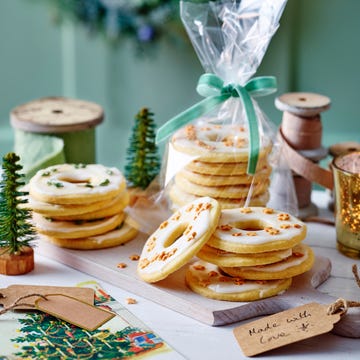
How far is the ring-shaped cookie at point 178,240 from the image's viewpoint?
119 centimetres

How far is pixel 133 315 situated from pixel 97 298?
89 mm

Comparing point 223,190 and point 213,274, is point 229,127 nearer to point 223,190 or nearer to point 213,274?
point 223,190

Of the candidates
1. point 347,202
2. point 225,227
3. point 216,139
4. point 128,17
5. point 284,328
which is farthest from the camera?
point 128,17

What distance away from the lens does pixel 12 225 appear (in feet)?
4.33

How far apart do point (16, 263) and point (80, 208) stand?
0.47ft

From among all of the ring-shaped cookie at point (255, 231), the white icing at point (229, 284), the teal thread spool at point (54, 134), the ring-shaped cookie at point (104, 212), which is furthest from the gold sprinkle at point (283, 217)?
the teal thread spool at point (54, 134)

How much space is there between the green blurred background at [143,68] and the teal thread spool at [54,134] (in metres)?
1.32

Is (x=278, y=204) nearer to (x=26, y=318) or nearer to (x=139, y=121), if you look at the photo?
(x=139, y=121)

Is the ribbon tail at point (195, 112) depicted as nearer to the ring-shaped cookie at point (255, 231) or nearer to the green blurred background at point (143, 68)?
the ring-shaped cookie at point (255, 231)

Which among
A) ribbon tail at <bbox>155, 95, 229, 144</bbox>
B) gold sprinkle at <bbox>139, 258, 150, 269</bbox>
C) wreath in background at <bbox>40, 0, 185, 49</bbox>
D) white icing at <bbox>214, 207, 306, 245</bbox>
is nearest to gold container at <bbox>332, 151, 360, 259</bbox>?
white icing at <bbox>214, 207, 306, 245</bbox>

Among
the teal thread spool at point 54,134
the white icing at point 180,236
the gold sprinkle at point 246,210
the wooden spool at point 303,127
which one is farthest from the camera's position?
the teal thread spool at point 54,134

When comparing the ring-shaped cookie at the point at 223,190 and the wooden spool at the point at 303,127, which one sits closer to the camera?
the ring-shaped cookie at the point at 223,190

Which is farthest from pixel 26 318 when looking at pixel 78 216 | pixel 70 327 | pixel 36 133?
pixel 36 133

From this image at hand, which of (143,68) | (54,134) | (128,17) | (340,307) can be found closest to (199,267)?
(340,307)
